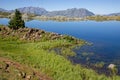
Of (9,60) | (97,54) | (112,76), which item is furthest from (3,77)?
(97,54)

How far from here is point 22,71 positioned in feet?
105

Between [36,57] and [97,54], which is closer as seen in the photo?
[36,57]

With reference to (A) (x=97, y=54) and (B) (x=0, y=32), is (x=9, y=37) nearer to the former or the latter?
(B) (x=0, y=32)

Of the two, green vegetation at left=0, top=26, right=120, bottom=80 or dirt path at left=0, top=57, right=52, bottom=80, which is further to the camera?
green vegetation at left=0, top=26, right=120, bottom=80

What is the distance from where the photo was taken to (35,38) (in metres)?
60.6

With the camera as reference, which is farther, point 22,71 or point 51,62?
point 51,62

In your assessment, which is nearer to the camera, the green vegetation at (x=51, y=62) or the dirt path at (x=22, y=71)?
→ the dirt path at (x=22, y=71)

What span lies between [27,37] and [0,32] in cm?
735

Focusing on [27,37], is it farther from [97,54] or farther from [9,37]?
[97,54]

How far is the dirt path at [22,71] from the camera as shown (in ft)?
99.2

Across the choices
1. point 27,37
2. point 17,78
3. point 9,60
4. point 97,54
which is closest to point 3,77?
point 17,78

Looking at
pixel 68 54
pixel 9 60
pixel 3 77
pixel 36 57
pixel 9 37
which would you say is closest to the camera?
pixel 3 77

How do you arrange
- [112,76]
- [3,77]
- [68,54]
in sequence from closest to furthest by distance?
[3,77] < [112,76] < [68,54]

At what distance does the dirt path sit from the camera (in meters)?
30.2
